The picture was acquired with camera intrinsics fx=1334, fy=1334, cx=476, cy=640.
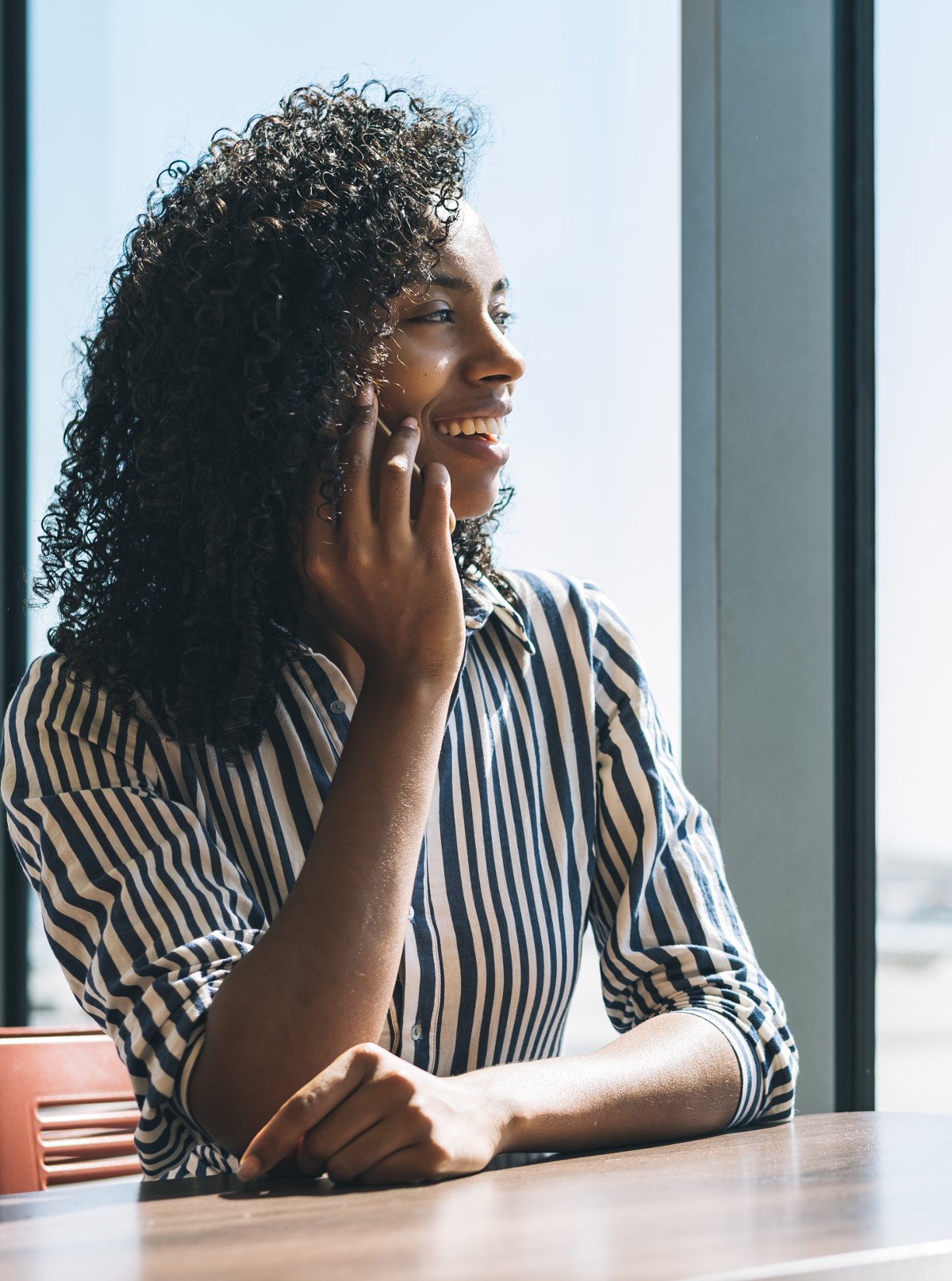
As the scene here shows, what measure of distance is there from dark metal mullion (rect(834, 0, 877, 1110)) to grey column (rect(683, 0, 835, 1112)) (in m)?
0.02

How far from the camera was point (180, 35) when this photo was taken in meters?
2.54

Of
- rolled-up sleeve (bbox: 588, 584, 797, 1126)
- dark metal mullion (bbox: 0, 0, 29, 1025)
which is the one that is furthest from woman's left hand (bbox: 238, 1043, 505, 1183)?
dark metal mullion (bbox: 0, 0, 29, 1025)

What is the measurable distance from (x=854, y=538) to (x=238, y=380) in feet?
3.07

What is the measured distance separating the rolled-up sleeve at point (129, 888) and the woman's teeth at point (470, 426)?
0.40m

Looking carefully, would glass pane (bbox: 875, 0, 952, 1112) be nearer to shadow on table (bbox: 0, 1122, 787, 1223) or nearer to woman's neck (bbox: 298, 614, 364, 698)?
woman's neck (bbox: 298, 614, 364, 698)

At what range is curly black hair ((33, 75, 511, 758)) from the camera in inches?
46.7

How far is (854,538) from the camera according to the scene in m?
1.80

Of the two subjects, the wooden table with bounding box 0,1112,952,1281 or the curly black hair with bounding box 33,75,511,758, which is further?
the curly black hair with bounding box 33,75,511,758

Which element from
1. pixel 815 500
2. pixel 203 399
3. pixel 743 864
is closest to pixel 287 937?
pixel 203 399

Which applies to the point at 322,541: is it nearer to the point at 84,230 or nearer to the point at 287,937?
the point at 287,937

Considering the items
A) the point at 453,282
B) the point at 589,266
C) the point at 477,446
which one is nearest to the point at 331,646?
the point at 477,446

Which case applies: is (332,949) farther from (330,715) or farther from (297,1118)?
(330,715)

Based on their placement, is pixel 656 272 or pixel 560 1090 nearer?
pixel 560 1090

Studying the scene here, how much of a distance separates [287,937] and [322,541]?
0.39 m
